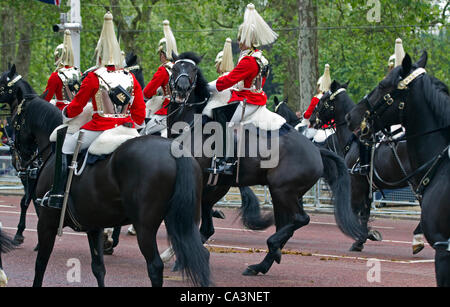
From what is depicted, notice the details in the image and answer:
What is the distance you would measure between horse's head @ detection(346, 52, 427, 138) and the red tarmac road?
2084 mm

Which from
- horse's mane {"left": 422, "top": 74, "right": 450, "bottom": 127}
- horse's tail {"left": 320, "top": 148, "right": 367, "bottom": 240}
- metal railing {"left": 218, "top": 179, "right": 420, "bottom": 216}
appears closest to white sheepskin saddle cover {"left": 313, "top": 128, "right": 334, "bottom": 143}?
metal railing {"left": 218, "top": 179, "right": 420, "bottom": 216}

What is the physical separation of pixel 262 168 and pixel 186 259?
3624 millimetres

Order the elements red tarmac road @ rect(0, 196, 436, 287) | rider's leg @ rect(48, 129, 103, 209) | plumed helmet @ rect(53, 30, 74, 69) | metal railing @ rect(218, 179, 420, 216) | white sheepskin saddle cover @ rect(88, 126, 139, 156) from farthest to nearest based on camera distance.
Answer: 1. metal railing @ rect(218, 179, 420, 216)
2. plumed helmet @ rect(53, 30, 74, 69)
3. red tarmac road @ rect(0, 196, 436, 287)
4. rider's leg @ rect(48, 129, 103, 209)
5. white sheepskin saddle cover @ rect(88, 126, 139, 156)

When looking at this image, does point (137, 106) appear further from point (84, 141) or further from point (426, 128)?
point (426, 128)

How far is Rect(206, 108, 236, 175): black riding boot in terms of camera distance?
10.3m

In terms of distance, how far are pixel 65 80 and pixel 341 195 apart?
15.4ft

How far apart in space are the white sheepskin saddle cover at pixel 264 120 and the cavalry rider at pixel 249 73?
5 cm

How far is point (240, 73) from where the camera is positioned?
10.1m

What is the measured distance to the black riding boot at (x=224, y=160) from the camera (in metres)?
10.3

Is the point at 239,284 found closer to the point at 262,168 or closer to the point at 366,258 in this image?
the point at 262,168

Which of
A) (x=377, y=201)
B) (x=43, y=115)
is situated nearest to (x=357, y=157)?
(x=377, y=201)

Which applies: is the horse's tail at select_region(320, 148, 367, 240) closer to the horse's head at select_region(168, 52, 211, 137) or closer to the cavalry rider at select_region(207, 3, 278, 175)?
the cavalry rider at select_region(207, 3, 278, 175)
